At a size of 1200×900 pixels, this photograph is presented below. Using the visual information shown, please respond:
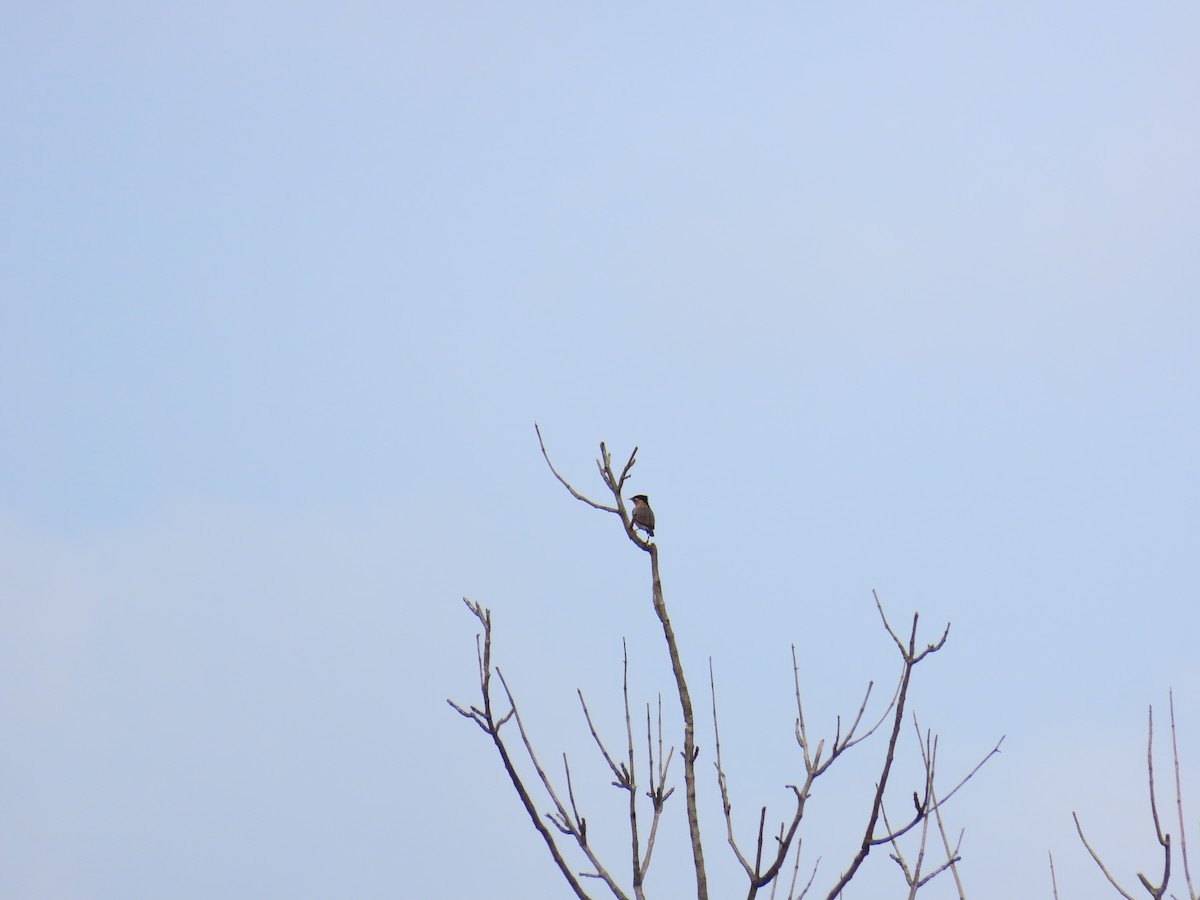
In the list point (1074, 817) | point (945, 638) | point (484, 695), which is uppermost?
point (945, 638)

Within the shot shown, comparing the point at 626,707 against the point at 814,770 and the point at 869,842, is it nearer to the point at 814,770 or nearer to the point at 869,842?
the point at 814,770

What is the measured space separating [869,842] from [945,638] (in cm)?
95

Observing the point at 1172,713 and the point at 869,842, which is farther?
the point at 1172,713

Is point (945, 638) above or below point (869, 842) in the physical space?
above

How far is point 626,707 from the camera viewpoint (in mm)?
5062

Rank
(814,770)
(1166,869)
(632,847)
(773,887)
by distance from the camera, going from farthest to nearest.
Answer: (773,887) → (814,770) → (632,847) → (1166,869)

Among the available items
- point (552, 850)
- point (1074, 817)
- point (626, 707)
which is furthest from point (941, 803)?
point (552, 850)

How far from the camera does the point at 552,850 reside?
14.8ft

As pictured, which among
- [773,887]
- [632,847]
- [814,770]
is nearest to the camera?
[632,847]

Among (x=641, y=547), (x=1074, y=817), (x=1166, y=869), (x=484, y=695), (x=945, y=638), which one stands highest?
(x=641, y=547)

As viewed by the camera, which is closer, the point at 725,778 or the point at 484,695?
the point at 484,695

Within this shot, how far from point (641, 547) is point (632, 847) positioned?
4.52ft

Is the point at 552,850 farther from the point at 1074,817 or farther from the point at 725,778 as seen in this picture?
the point at 1074,817

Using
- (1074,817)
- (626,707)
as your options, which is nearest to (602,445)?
(626,707)
